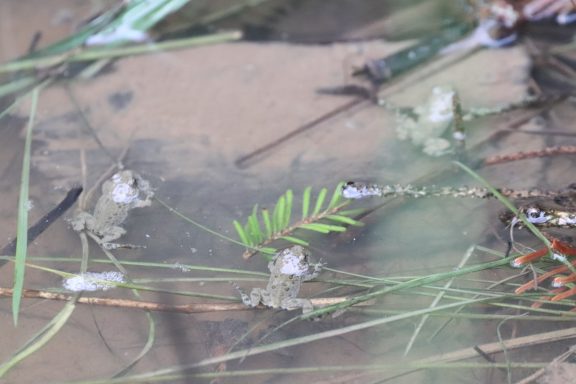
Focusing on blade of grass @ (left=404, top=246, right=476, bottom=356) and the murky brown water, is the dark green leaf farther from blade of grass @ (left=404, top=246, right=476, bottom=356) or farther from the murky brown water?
blade of grass @ (left=404, top=246, right=476, bottom=356)

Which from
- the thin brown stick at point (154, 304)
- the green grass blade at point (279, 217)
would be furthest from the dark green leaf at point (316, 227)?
the thin brown stick at point (154, 304)

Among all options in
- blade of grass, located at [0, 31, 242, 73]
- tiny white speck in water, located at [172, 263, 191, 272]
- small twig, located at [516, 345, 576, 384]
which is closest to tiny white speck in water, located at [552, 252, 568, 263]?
small twig, located at [516, 345, 576, 384]

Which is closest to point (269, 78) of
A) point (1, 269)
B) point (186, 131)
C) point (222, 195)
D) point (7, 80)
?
point (186, 131)

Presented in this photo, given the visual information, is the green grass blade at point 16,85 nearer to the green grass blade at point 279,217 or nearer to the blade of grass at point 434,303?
the green grass blade at point 279,217

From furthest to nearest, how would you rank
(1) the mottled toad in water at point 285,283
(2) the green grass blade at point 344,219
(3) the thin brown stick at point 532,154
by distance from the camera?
1. (3) the thin brown stick at point 532,154
2. (2) the green grass blade at point 344,219
3. (1) the mottled toad in water at point 285,283

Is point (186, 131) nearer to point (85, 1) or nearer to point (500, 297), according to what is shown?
point (85, 1)

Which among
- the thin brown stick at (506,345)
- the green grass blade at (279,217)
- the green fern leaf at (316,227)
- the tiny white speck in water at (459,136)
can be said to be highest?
the green grass blade at (279,217)
